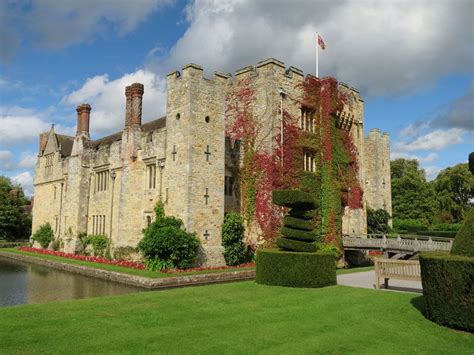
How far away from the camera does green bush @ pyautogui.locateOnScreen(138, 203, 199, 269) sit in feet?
64.7

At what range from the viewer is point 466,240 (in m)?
8.62

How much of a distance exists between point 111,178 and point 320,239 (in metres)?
14.9

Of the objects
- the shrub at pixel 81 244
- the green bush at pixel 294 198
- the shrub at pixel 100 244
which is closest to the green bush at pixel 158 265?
the green bush at pixel 294 198

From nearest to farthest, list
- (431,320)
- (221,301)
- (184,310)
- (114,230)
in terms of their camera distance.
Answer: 1. (431,320)
2. (184,310)
3. (221,301)
4. (114,230)

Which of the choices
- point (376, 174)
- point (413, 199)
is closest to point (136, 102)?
point (376, 174)

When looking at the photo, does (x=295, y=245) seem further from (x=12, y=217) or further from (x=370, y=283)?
(x=12, y=217)

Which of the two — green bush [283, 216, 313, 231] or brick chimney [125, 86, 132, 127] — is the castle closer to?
brick chimney [125, 86, 132, 127]

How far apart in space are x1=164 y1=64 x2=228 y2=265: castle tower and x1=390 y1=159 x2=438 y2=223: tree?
126 feet

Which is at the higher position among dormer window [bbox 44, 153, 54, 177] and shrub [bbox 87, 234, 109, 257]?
dormer window [bbox 44, 153, 54, 177]

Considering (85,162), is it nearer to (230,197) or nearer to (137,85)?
(137,85)

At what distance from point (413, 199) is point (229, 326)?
50.7 metres

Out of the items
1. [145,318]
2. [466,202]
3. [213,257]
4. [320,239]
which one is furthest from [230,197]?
[466,202]

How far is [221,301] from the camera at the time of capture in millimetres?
11117

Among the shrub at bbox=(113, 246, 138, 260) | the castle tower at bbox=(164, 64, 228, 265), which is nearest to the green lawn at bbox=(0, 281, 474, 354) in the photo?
the castle tower at bbox=(164, 64, 228, 265)
